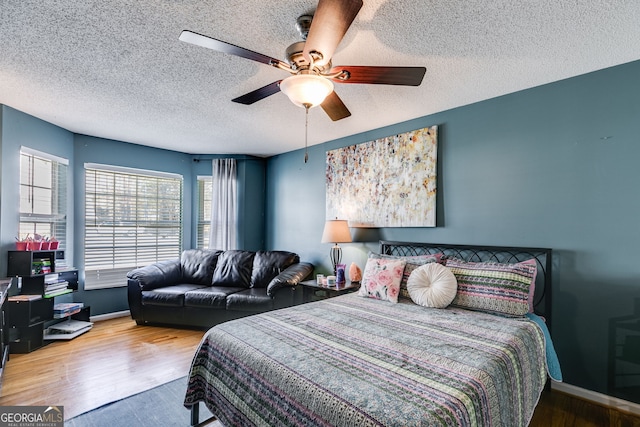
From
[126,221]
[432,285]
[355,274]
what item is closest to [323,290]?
[355,274]

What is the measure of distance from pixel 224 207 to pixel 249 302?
1941 millimetres

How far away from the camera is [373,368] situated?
144cm

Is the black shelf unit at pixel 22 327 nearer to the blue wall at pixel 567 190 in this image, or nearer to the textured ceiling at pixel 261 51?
the textured ceiling at pixel 261 51

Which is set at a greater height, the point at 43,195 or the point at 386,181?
the point at 386,181

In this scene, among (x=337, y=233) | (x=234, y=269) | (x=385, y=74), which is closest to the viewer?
(x=385, y=74)

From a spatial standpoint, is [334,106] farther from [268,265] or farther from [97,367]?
[97,367]

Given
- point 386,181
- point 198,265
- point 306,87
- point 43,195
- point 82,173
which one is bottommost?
point 198,265

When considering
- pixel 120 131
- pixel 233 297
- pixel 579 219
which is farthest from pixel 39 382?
pixel 579 219

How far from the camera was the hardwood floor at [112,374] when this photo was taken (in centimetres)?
221

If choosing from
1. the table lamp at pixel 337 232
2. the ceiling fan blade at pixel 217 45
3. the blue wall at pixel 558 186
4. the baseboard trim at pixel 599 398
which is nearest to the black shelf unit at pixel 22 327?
the blue wall at pixel 558 186

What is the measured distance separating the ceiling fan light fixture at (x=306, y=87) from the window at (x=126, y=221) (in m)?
3.83

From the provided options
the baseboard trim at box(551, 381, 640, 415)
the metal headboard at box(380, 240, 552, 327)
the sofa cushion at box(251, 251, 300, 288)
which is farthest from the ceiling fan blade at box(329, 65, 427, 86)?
the sofa cushion at box(251, 251, 300, 288)

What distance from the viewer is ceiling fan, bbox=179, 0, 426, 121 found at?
1362mm

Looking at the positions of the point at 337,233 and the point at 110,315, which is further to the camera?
the point at 110,315
